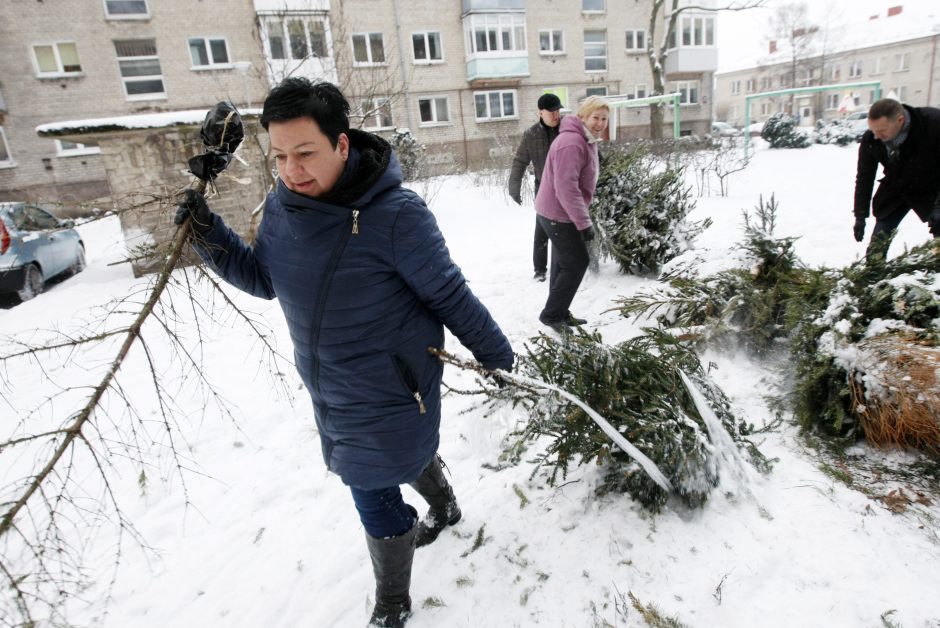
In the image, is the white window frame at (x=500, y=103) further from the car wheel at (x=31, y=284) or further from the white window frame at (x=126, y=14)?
the car wheel at (x=31, y=284)

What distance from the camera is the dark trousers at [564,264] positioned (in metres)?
4.20

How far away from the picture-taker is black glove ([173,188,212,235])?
1784 millimetres

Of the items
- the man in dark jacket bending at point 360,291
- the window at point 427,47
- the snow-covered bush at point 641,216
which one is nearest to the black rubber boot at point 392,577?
the man in dark jacket bending at point 360,291

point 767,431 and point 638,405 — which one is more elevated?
point 638,405

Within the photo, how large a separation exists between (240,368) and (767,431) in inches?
158

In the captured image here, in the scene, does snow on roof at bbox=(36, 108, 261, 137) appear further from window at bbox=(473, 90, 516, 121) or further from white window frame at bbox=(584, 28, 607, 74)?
white window frame at bbox=(584, 28, 607, 74)

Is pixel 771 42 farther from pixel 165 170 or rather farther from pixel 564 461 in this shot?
Answer: pixel 564 461

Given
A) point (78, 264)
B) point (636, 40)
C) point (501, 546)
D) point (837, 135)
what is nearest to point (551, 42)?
point (636, 40)

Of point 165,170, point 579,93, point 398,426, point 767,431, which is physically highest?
point 579,93

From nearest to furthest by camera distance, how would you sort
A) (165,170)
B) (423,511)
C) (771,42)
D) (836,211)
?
(423,511) < (836,211) < (165,170) < (771,42)

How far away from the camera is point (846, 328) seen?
2.43 metres

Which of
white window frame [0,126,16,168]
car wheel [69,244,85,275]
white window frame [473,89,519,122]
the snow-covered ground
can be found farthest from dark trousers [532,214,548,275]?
white window frame [0,126,16,168]

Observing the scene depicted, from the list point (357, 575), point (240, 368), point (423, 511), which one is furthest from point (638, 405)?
point (240, 368)

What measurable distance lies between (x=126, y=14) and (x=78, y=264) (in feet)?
56.0
